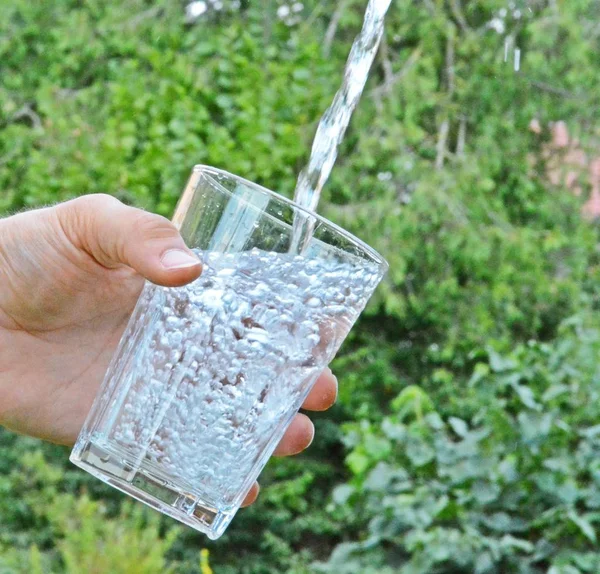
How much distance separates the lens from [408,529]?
298 cm

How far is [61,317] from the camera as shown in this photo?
5.21 feet

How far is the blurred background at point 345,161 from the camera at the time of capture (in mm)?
4145

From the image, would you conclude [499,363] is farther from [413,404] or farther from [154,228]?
[154,228]

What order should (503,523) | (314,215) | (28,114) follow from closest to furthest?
(314,215), (503,523), (28,114)

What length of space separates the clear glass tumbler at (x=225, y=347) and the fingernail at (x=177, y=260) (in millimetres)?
25

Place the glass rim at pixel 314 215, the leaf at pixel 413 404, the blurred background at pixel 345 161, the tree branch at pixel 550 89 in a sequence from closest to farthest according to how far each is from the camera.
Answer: the glass rim at pixel 314 215 → the leaf at pixel 413 404 → the blurred background at pixel 345 161 → the tree branch at pixel 550 89

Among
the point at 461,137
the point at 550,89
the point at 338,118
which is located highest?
the point at 550,89

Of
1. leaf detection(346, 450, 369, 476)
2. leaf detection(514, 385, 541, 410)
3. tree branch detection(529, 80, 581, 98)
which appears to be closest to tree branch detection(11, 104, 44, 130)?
tree branch detection(529, 80, 581, 98)

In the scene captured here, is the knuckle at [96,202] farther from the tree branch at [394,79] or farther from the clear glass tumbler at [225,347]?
the tree branch at [394,79]

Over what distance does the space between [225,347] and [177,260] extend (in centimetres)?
11

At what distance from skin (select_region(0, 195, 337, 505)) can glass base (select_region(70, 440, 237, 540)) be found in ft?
0.70

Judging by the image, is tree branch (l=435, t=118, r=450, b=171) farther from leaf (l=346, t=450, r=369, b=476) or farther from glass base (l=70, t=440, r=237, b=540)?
glass base (l=70, t=440, r=237, b=540)

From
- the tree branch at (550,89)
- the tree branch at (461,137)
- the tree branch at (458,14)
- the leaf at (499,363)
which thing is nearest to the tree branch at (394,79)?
the tree branch at (458,14)

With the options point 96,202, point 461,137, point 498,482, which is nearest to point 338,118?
point 96,202
